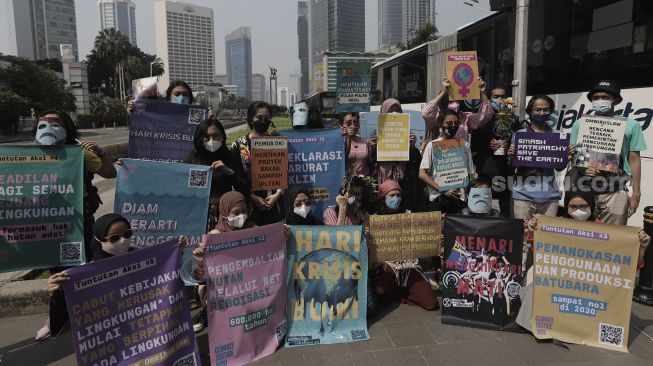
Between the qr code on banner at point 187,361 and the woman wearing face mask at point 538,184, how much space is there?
11.1ft

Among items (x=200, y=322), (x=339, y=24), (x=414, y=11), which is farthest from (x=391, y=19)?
(x=200, y=322)

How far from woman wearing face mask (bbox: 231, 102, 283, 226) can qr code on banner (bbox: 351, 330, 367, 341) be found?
137cm

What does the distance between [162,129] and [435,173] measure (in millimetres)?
3001

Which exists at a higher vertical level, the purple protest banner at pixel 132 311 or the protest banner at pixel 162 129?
the protest banner at pixel 162 129

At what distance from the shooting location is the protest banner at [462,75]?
16.1 feet

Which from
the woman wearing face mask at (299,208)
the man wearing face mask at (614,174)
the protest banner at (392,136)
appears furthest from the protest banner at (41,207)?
the man wearing face mask at (614,174)

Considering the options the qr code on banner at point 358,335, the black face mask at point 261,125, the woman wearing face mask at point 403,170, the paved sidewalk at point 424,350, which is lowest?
the paved sidewalk at point 424,350

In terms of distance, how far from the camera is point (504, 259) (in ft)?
13.4

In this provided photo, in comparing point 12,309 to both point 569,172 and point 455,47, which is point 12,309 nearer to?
point 569,172

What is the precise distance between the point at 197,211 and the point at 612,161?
4076 millimetres

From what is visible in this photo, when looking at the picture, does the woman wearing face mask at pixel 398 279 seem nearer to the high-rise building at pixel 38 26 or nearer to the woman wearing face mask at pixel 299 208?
the woman wearing face mask at pixel 299 208

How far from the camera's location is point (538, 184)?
4543 millimetres

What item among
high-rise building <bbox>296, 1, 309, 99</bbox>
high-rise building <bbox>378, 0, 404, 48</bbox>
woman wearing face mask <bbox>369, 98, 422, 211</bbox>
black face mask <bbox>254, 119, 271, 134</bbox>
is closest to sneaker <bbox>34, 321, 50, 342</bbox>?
black face mask <bbox>254, 119, 271, 134</bbox>

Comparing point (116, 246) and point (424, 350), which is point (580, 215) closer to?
point (424, 350)
